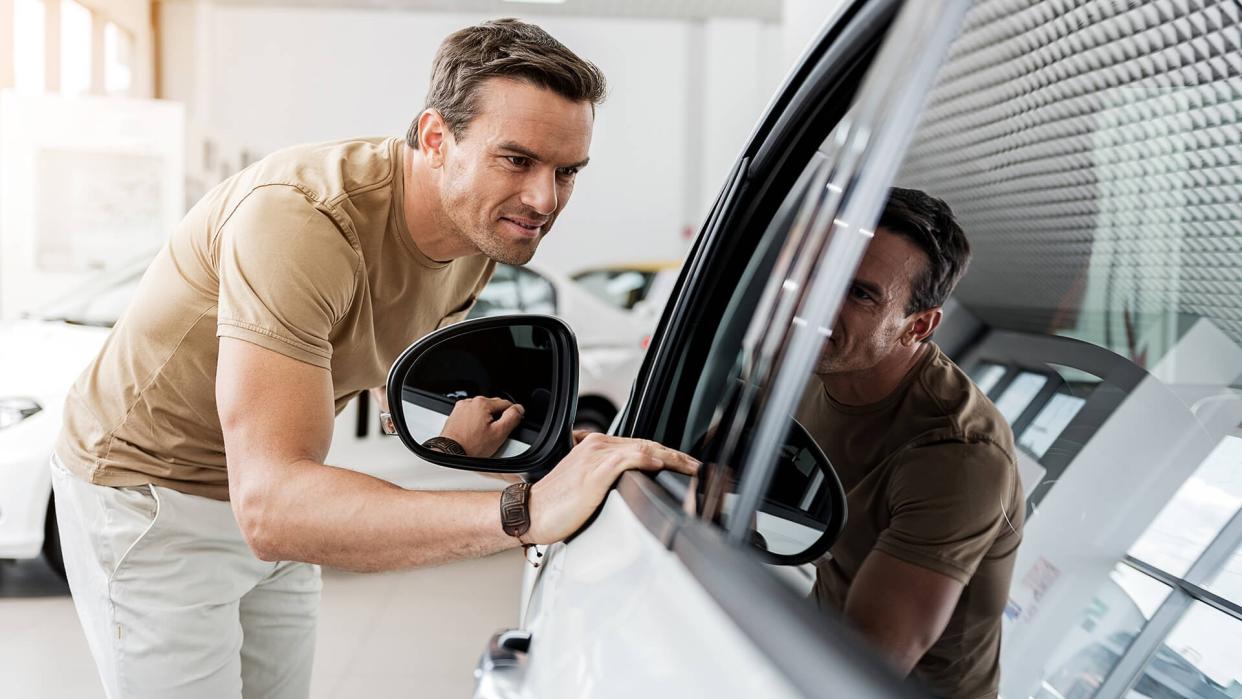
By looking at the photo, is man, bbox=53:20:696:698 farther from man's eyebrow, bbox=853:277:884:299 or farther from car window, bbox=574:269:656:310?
car window, bbox=574:269:656:310

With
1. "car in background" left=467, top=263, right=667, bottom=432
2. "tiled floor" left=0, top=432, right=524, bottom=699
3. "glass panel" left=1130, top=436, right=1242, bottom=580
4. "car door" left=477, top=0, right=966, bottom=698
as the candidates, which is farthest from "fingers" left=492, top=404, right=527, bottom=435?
"car in background" left=467, top=263, right=667, bottom=432

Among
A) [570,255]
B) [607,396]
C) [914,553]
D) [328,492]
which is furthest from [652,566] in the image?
[570,255]

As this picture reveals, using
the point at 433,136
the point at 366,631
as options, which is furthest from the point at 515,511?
the point at 366,631

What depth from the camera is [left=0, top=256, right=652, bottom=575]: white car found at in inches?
132

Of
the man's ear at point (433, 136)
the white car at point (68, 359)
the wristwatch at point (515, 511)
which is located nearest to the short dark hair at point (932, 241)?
the wristwatch at point (515, 511)

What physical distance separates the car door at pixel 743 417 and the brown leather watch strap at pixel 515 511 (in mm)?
67

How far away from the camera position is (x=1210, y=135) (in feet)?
1.87

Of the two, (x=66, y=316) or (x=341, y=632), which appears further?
(x=66, y=316)

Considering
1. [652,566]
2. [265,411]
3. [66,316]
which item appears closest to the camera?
[652,566]

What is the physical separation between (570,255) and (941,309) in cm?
1167

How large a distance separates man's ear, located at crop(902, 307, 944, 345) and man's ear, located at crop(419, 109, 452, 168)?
3.08 feet

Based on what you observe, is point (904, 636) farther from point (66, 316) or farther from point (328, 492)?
point (66, 316)

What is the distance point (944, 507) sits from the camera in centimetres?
60

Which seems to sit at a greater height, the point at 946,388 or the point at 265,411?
the point at 946,388
